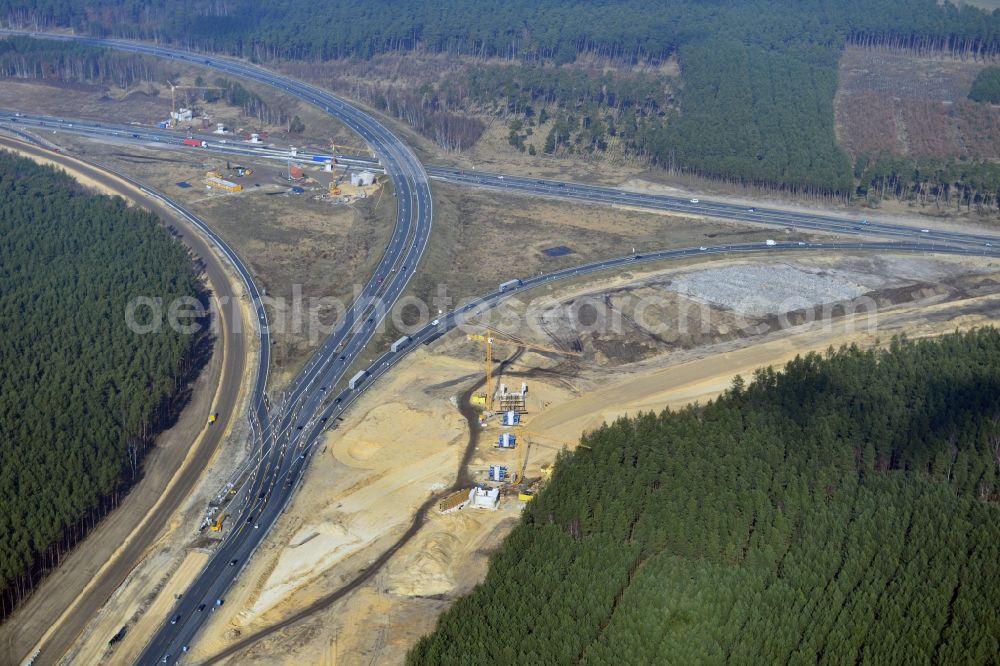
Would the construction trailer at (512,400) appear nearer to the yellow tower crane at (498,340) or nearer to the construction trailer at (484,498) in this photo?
the yellow tower crane at (498,340)

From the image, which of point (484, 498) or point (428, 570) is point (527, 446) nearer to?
point (484, 498)

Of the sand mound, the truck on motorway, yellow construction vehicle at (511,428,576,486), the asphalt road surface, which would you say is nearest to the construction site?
the sand mound

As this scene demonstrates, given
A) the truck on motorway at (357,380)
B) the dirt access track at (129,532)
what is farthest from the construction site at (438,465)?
the dirt access track at (129,532)

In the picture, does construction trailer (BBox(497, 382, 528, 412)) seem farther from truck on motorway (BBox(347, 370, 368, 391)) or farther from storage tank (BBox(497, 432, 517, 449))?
truck on motorway (BBox(347, 370, 368, 391))

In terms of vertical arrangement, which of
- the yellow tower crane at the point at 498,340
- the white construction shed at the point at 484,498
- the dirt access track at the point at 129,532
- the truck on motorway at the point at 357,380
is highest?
the yellow tower crane at the point at 498,340

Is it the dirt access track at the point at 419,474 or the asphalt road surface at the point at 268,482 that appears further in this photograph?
the asphalt road surface at the point at 268,482

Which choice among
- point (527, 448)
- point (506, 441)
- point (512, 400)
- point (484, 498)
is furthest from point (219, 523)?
point (512, 400)
